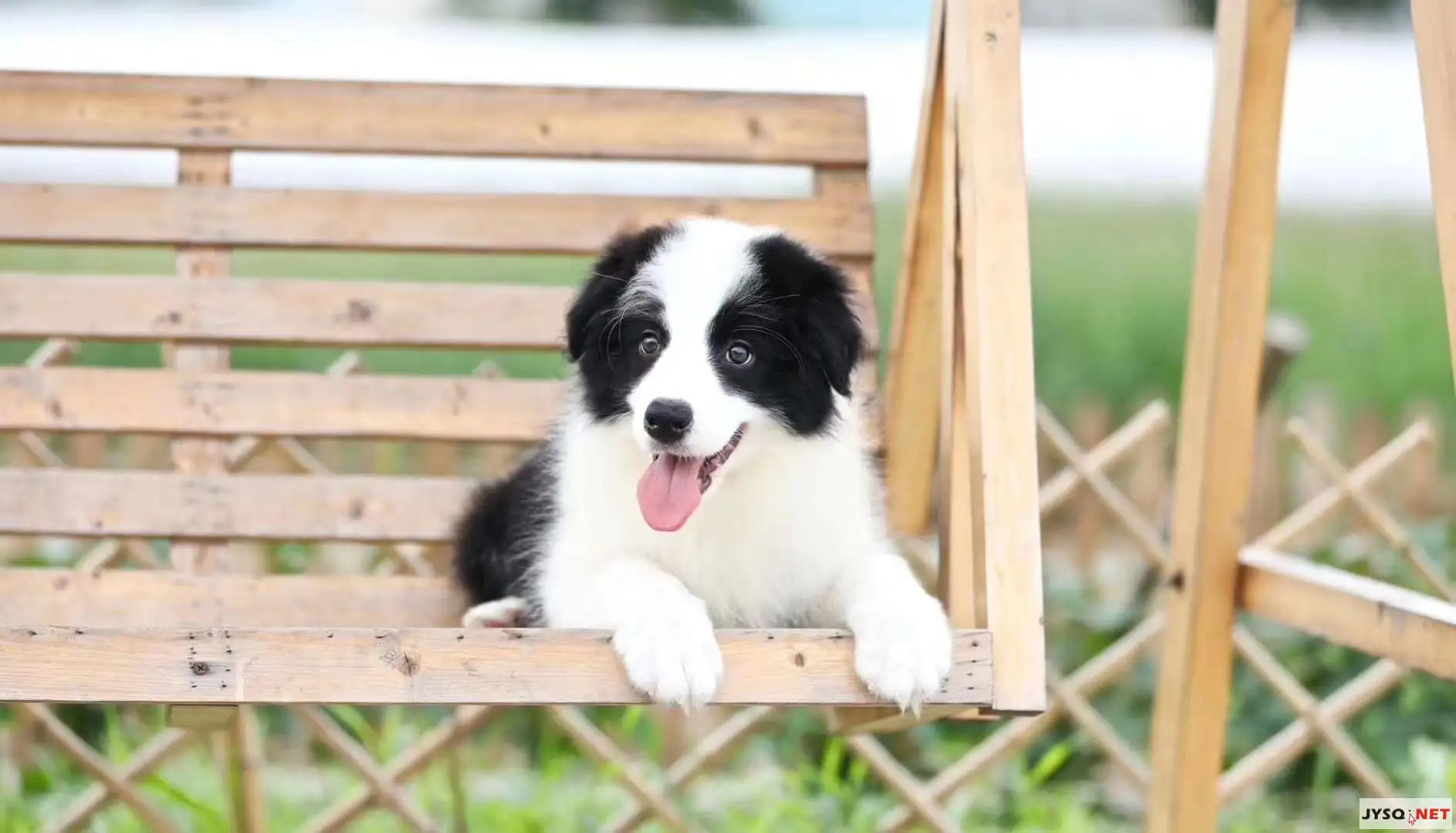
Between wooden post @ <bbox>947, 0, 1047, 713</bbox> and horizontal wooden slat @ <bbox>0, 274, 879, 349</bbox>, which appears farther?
horizontal wooden slat @ <bbox>0, 274, 879, 349</bbox>

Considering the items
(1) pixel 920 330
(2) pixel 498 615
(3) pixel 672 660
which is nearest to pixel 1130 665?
(1) pixel 920 330

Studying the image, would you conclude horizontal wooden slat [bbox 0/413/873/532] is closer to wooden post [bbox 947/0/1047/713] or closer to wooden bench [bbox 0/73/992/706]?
wooden bench [bbox 0/73/992/706]

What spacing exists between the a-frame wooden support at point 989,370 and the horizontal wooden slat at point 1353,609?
1.85 ft

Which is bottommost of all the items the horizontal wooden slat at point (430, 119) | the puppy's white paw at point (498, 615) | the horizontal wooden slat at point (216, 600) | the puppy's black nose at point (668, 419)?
the horizontal wooden slat at point (216, 600)

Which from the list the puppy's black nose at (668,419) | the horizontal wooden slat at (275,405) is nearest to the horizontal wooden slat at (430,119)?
the horizontal wooden slat at (275,405)

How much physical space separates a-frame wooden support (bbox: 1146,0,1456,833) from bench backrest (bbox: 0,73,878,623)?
0.64 metres

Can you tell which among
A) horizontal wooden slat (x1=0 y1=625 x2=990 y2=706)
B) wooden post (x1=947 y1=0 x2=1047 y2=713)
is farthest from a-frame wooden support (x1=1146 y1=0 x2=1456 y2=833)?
horizontal wooden slat (x1=0 y1=625 x2=990 y2=706)

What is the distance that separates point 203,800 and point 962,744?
2174 millimetres

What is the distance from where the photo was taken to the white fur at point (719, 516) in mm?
1953

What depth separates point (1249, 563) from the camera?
2541 millimetres

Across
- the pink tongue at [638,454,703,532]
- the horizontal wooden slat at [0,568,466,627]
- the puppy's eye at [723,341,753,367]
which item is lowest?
the horizontal wooden slat at [0,568,466,627]

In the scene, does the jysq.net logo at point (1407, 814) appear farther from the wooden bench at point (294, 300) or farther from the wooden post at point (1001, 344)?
the wooden post at point (1001, 344)

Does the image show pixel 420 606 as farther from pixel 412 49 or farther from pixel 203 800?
pixel 412 49

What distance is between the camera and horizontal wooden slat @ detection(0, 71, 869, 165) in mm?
3018
